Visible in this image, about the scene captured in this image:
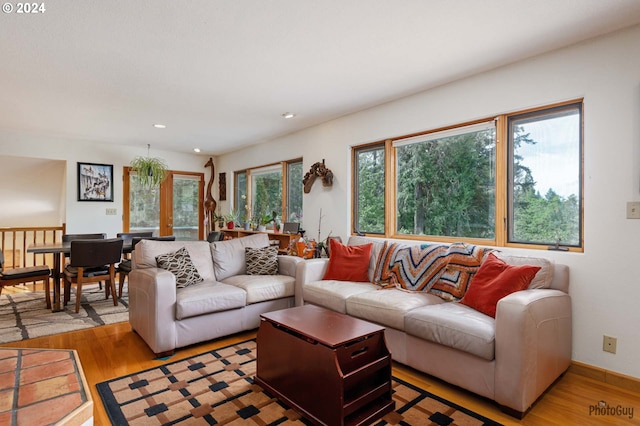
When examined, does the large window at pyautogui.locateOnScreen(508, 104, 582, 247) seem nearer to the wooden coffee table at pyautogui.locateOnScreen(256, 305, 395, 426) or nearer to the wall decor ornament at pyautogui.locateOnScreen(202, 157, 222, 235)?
the wooden coffee table at pyautogui.locateOnScreen(256, 305, 395, 426)

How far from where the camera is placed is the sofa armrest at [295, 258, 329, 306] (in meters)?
3.37

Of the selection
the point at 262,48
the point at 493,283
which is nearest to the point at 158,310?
the point at 262,48

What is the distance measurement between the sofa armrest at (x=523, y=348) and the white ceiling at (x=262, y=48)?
1.76 meters

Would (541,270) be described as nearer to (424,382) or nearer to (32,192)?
(424,382)

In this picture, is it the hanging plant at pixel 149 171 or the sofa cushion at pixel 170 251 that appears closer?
the sofa cushion at pixel 170 251

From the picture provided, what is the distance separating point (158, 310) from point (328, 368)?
1.58 metres

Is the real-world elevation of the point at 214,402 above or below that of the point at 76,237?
below

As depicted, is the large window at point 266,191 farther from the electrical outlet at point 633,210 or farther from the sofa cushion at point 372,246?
the electrical outlet at point 633,210

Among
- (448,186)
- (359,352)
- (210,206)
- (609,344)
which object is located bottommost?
(609,344)

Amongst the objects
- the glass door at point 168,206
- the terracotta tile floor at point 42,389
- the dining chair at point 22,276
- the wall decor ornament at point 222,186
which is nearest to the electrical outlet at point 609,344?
the terracotta tile floor at point 42,389

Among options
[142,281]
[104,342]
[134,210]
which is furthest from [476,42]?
[134,210]

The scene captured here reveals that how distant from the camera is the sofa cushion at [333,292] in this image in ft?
9.53

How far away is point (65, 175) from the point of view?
5805 mm

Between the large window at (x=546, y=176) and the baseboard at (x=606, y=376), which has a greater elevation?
the large window at (x=546, y=176)
